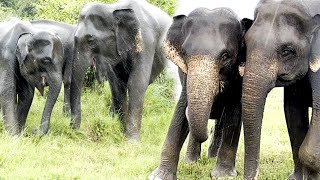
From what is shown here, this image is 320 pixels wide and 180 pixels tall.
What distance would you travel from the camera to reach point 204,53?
4.86 m

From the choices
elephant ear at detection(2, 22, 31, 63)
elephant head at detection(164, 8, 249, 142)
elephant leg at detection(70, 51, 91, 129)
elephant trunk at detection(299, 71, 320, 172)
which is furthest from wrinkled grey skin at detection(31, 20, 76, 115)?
elephant trunk at detection(299, 71, 320, 172)

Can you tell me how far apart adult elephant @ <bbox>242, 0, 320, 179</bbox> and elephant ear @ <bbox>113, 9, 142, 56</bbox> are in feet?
10.3

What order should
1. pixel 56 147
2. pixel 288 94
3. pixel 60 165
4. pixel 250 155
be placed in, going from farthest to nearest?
pixel 56 147 → pixel 60 165 → pixel 288 94 → pixel 250 155

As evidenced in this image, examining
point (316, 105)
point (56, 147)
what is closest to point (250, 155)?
point (316, 105)

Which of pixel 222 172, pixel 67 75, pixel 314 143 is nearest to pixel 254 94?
pixel 314 143

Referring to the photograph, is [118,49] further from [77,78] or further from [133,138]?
[133,138]

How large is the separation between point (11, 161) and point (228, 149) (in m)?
1.93

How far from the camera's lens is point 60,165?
6137 mm

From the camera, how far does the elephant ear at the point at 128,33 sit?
26.5 feet

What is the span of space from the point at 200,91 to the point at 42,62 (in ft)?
10.7

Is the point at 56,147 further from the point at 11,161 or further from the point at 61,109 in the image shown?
the point at 61,109

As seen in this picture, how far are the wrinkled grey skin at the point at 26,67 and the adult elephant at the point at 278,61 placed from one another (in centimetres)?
316

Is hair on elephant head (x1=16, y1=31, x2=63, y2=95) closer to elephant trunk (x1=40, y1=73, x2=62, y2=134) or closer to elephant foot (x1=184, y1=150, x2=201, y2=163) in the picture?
elephant trunk (x1=40, y1=73, x2=62, y2=134)

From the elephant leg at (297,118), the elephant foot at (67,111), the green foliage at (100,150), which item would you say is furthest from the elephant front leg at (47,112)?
the elephant leg at (297,118)
